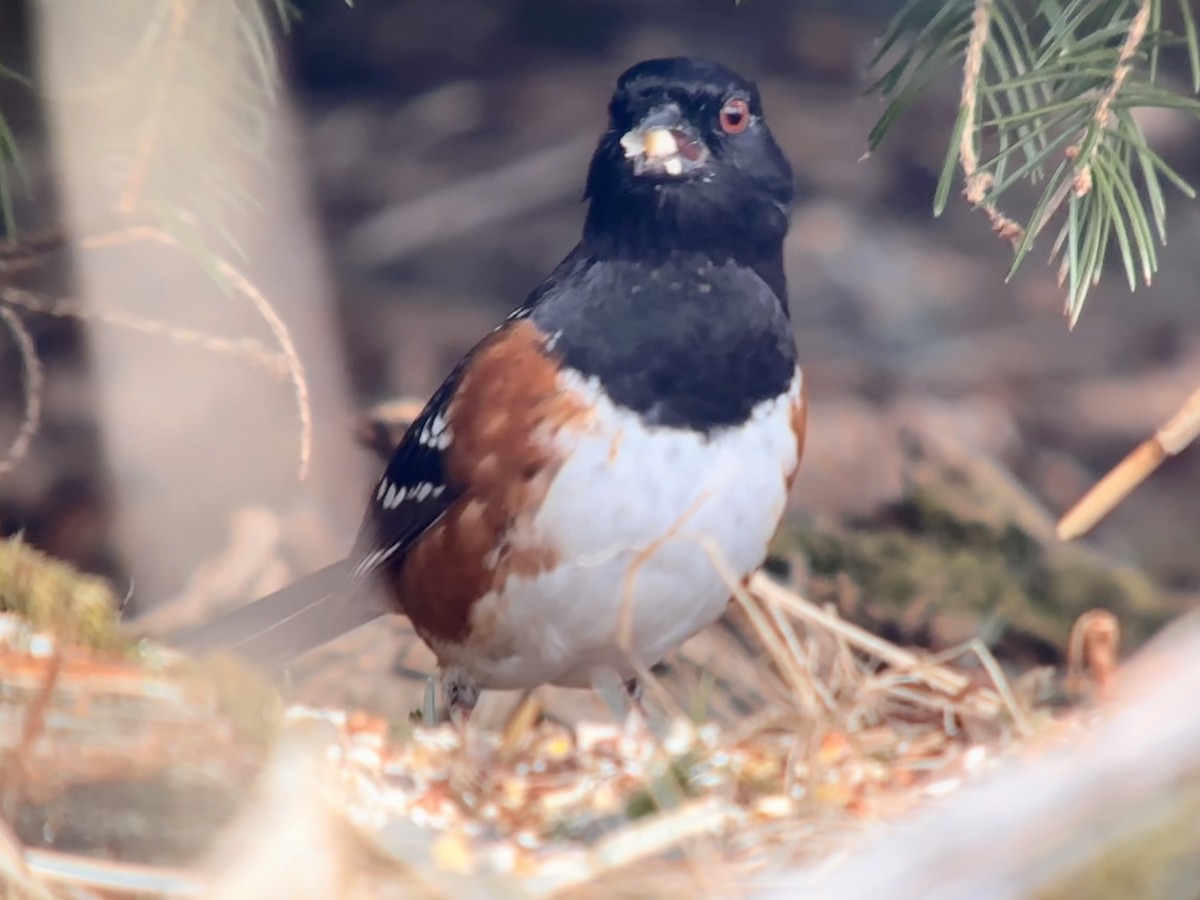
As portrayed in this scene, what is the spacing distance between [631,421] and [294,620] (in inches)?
21.3

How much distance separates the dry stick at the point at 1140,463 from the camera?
130cm

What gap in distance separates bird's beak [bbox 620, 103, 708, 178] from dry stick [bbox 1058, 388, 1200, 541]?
489 mm

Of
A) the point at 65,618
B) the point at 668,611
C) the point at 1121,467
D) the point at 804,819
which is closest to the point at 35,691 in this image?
the point at 65,618

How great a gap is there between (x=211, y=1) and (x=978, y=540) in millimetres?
1228

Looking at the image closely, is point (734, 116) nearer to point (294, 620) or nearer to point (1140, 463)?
point (1140, 463)

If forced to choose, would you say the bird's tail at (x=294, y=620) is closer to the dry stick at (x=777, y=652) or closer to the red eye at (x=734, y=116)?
the dry stick at (x=777, y=652)

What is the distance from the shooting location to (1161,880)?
763 millimetres

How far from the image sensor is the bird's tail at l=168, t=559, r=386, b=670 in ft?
5.41

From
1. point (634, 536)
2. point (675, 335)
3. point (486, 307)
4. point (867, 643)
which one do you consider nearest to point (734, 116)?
point (675, 335)

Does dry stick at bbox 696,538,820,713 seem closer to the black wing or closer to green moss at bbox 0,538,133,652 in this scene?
A: the black wing

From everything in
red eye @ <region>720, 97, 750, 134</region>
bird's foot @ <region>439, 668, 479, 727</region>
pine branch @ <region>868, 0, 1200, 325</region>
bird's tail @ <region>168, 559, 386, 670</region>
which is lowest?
bird's tail @ <region>168, 559, 386, 670</region>

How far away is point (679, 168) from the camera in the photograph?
4.60 feet

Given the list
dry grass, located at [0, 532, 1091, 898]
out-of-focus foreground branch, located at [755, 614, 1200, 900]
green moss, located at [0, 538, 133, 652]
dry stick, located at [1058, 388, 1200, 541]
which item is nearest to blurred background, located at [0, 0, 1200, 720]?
dry stick, located at [1058, 388, 1200, 541]

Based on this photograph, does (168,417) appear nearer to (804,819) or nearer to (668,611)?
(668,611)
